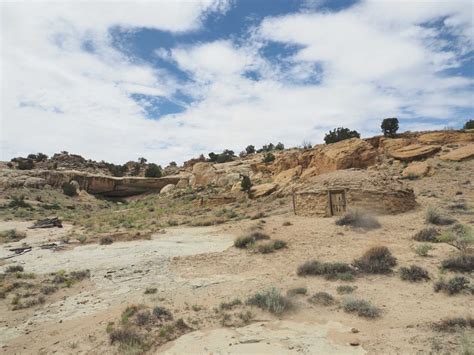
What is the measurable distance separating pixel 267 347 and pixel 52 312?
5824 millimetres

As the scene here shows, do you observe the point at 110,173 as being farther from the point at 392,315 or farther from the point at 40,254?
the point at 392,315

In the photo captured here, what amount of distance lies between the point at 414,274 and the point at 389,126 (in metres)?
27.4

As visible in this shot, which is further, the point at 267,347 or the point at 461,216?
the point at 461,216

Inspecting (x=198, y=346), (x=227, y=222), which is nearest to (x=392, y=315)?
(x=198, y=346)

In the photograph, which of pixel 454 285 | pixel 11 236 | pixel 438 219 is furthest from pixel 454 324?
pixel 11 236

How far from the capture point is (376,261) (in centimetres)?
1026

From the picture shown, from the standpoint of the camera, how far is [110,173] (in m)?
54.0

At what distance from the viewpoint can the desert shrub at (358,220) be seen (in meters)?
14.8

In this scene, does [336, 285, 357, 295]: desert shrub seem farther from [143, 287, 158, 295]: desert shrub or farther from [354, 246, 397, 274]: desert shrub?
[143, 287, 158, 295]: desert shrub

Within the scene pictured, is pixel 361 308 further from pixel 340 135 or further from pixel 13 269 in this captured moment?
pixel 340 135

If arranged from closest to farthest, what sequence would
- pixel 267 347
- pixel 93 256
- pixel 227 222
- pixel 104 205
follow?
pixel 267 347 → pixel 93 256 → pixel 227 222 → pixel 104 205

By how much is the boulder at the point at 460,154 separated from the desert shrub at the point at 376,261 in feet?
62.8

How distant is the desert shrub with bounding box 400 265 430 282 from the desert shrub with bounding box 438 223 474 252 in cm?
198

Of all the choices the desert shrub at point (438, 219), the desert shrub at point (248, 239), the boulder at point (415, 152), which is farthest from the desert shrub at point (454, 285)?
the boulder at point (415, 152)
